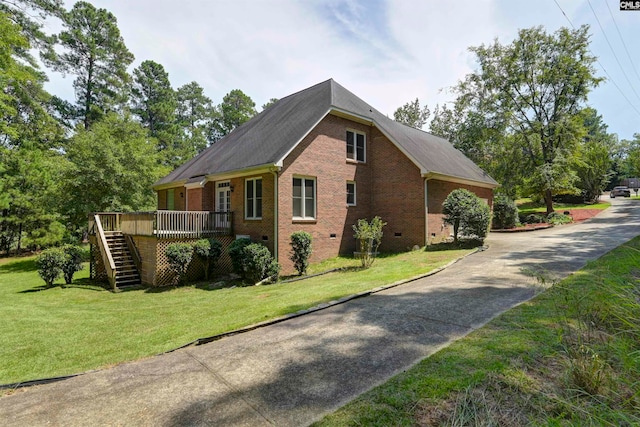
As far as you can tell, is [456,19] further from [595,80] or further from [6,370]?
[595,80]

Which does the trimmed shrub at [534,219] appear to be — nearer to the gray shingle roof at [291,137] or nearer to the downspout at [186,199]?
the gray shingle roof at [291,137]

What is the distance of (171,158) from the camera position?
40.3m

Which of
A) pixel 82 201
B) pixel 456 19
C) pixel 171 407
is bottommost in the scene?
pixel 171 407

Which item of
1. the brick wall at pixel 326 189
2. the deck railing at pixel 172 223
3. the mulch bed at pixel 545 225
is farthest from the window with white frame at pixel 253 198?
the mulch bed at pixel 545 225

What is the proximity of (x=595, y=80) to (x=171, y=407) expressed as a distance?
33.8 m

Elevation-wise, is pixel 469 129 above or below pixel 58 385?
above

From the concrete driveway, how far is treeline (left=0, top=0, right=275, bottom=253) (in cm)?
1873

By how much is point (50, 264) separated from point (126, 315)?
7466mm

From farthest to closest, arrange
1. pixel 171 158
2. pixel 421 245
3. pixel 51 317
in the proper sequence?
pixel 171 158 → pixel 421 245 → pixel 51 317

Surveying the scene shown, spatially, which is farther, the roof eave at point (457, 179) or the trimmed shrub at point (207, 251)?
the roof eave at point (457, 179)

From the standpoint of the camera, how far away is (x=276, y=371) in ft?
12.8

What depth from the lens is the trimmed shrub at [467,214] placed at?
13.9 m

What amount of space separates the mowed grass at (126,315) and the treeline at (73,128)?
9261 millimetres

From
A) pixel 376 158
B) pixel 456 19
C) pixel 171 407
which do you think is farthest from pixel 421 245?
pixel 171 407
